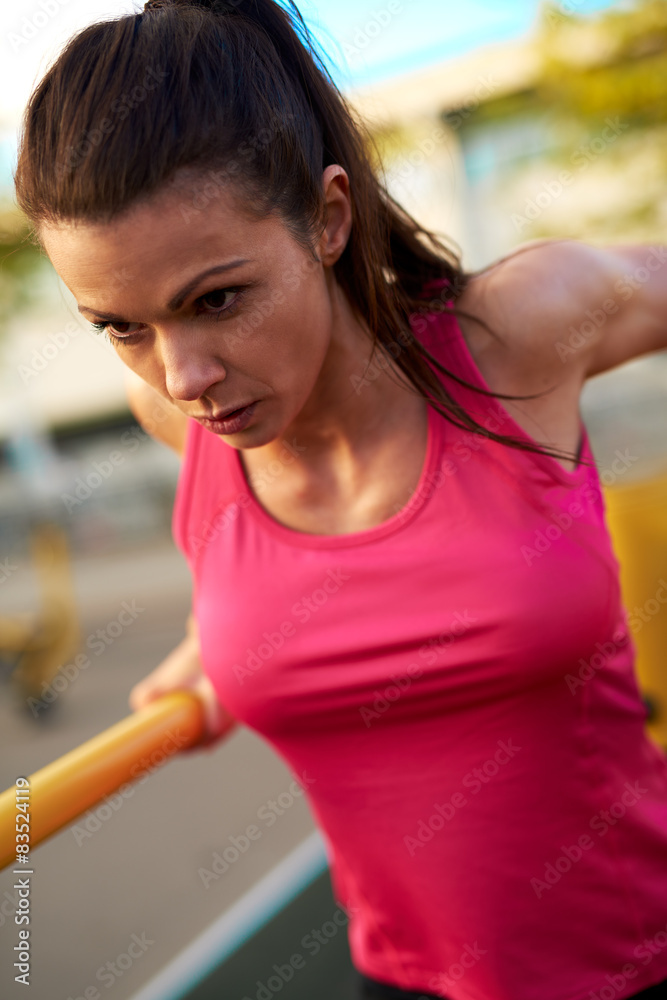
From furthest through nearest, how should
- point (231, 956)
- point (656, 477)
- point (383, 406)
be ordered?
point (656, 477), point (231, 956), point (383, 406)

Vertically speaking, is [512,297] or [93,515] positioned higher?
[512,297]

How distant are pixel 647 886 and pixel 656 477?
1172mm

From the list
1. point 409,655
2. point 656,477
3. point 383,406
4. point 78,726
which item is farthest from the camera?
point 78,726

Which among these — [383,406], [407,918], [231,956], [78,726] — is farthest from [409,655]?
[78,726]

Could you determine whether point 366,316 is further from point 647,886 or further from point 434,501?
point 647,886

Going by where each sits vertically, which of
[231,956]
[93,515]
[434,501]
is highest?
[434,501]

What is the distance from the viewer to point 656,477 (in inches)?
87.0

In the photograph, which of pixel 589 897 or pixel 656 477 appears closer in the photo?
pixel 589 897
